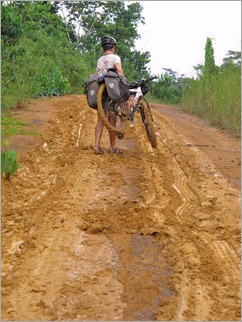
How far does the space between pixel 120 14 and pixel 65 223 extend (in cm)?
3133

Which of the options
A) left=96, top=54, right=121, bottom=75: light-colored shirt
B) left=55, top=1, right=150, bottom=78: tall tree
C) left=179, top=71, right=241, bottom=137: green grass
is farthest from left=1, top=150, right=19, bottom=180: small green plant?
left=55, top=1, right=150, bottom=78: tall tree

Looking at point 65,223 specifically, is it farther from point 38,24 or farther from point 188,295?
point 38,24

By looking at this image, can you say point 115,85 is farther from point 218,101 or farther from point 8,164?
point 218,101

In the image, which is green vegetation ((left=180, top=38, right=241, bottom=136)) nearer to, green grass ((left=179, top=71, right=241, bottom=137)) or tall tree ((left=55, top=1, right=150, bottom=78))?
green grass ((left=179, top=71, right=241, bottom=137))

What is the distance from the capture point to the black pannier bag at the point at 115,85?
8398 mm

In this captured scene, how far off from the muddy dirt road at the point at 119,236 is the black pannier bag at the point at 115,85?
0.82 m

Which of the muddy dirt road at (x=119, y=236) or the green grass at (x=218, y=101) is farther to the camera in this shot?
the green grass at (x=218, y=101)

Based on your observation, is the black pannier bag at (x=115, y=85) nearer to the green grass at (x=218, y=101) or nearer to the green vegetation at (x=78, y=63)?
the green vegetation at (x=78, y=63)

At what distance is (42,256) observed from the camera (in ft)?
14.6

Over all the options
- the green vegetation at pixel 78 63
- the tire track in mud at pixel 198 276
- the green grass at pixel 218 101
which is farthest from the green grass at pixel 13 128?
the green grass at pixel 218 101

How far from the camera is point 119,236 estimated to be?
5.01m

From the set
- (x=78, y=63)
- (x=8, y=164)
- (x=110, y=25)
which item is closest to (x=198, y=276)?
(x=8, y=164)

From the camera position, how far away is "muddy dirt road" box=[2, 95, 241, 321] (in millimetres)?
3764

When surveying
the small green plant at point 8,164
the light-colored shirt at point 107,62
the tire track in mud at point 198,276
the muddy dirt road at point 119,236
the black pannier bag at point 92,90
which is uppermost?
the light-colored shirt at point 107,62
